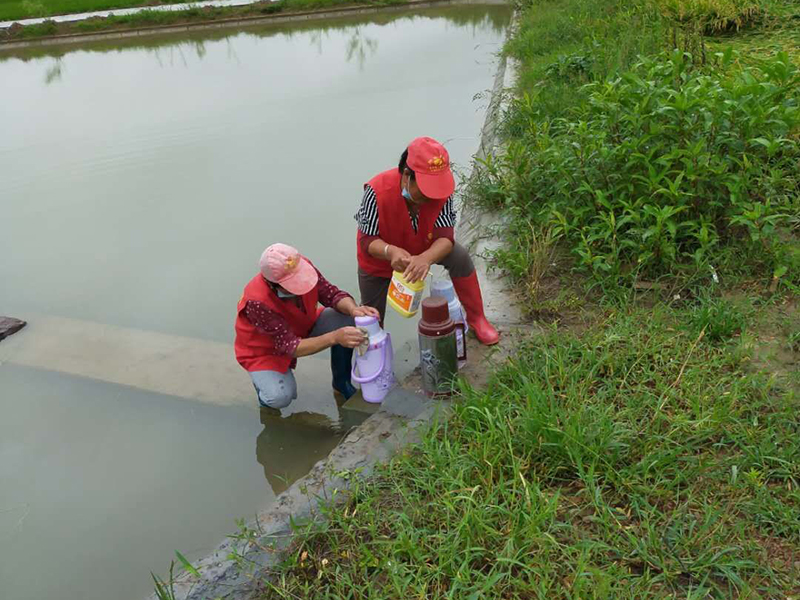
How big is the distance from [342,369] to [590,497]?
162 centimetres

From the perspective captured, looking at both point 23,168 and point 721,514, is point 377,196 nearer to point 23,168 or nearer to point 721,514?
point 721,514

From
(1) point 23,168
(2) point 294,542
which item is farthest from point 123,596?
(1) point 23,168

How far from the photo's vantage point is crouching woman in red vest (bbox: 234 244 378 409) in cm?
286

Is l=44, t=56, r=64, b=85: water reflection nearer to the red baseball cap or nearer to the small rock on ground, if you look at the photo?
the small rock on ground

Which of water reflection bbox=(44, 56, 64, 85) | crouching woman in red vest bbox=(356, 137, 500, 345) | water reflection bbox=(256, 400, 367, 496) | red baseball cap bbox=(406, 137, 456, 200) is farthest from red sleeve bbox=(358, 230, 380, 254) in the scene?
water reflection bbox=(44, 56, 64, 85)

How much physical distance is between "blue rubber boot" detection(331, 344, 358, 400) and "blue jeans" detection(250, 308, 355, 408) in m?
0.13

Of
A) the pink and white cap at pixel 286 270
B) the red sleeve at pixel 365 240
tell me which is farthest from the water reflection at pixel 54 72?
the pink and white cap at pixel 286 270

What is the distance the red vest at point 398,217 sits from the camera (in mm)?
2984

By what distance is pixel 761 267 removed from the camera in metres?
3.12

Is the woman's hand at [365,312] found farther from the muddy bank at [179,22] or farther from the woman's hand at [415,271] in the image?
the muddy bank at [179,22]

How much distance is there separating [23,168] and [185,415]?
521 cm

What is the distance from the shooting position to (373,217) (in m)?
Result: 3.03

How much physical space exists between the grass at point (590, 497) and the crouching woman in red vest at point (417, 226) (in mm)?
624

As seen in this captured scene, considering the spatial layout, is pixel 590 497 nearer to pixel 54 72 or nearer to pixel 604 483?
pixel 604 483
